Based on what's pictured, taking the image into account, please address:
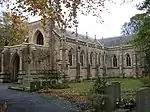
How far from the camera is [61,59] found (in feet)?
118

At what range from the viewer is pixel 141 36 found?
18.3 metres

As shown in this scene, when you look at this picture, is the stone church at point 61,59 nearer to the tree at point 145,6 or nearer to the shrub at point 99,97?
the tree at point 145,6

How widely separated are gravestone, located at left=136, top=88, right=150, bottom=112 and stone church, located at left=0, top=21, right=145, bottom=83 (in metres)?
19.6

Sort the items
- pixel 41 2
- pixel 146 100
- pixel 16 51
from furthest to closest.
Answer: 1. pixel 16 51
2. pixel 41 2
3. pixel 146 100

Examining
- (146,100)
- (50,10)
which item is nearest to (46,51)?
(50,10)

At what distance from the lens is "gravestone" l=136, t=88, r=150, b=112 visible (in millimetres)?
8045

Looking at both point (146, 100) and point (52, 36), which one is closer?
point (146, 100)

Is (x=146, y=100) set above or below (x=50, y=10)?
below

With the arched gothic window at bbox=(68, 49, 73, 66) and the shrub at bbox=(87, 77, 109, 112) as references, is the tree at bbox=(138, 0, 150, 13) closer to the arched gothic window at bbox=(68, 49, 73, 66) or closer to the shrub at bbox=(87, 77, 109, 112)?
the shrub at bbox=(87, 77, 109, 112)

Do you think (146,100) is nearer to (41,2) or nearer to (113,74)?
(41,2)

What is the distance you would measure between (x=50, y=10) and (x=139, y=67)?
40.8 meters

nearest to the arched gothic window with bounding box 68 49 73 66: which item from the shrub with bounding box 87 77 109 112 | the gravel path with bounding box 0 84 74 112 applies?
the gravel path with bounding box 0 84 74 112

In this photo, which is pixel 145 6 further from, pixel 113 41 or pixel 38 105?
pixel 113 41

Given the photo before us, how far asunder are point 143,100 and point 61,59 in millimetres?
28233
